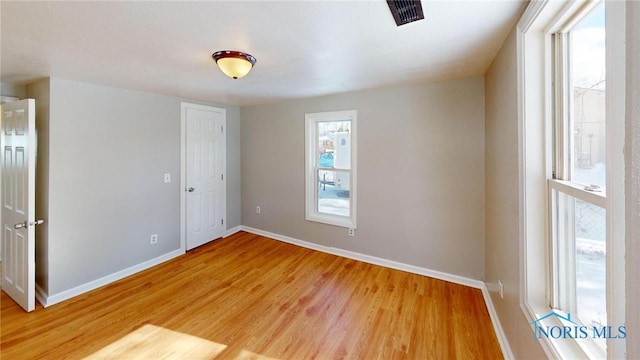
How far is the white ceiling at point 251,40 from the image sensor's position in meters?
1.33

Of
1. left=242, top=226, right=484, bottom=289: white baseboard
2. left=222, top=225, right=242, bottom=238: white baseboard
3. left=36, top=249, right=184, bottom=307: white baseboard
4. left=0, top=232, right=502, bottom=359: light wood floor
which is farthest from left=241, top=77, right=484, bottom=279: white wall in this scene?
left=36, top=249, right=184, bottom=307: white baseboard

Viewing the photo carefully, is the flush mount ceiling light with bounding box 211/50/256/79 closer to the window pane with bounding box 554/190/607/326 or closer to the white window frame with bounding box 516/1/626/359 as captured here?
the white window frame with bounding box 516/1/626/359

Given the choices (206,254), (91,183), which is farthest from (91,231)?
(206,254)

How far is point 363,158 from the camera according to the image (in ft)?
10.6

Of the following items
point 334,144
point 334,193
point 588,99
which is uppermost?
point 334,144

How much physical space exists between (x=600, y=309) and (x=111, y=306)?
346cm

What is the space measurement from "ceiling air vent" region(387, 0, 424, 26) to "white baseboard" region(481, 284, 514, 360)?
2209 millimetres

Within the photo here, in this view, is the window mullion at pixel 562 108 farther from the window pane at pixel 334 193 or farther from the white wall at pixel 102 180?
the white wall at pixel 102 180

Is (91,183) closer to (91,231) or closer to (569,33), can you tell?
(91,231)

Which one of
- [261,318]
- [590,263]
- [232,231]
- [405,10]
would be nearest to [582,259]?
[590,263]

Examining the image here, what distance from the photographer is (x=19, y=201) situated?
2295 mm

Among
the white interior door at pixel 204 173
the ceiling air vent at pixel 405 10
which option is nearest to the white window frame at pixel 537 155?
the ceiling air vent at pixel 405 10

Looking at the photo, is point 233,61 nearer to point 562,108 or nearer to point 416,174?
point 562,108

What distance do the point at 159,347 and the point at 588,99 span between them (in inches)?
116
